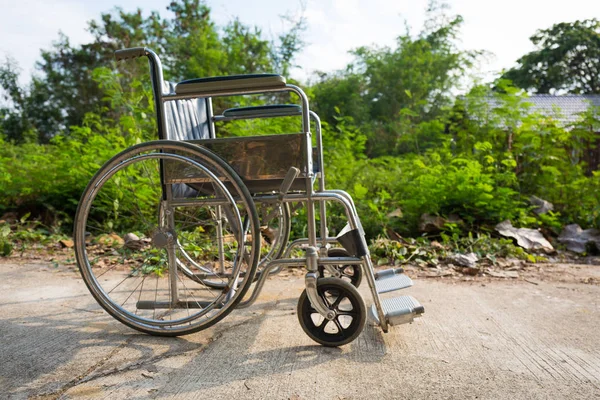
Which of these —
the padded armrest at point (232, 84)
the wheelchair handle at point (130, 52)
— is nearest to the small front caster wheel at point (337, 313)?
the padded armrest at point (232, 84)

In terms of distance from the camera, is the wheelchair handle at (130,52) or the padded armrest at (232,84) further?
the wheelchair handle at (130,52)

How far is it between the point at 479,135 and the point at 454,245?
156cm

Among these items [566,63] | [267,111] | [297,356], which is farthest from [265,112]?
[566,63]

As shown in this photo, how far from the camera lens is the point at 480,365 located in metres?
1.61

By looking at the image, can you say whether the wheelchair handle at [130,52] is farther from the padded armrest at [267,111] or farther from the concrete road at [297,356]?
the concrete road at [297,356]

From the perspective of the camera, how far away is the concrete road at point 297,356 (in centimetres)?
143

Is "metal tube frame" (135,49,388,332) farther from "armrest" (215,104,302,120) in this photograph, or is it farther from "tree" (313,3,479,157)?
"tree" (313,3,479,157)

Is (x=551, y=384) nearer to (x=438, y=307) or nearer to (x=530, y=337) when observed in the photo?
(x=530, y=337)

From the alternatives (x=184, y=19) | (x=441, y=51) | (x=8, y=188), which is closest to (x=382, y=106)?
(x=441, y=51)

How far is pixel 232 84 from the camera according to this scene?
1756 mm

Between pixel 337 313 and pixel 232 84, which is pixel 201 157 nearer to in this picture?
pixel 232 84

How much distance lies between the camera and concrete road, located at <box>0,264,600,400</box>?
1.43 m

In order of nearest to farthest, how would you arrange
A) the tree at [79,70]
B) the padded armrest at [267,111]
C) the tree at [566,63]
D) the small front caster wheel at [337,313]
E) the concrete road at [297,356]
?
the concrete road at [297,356] < the small front caster wheel at [337,313] < the padded armrest at [267,111] < the tree at [79,70] < the tree at [566,63]

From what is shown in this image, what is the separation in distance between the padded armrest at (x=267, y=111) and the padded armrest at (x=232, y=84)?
62 cm
